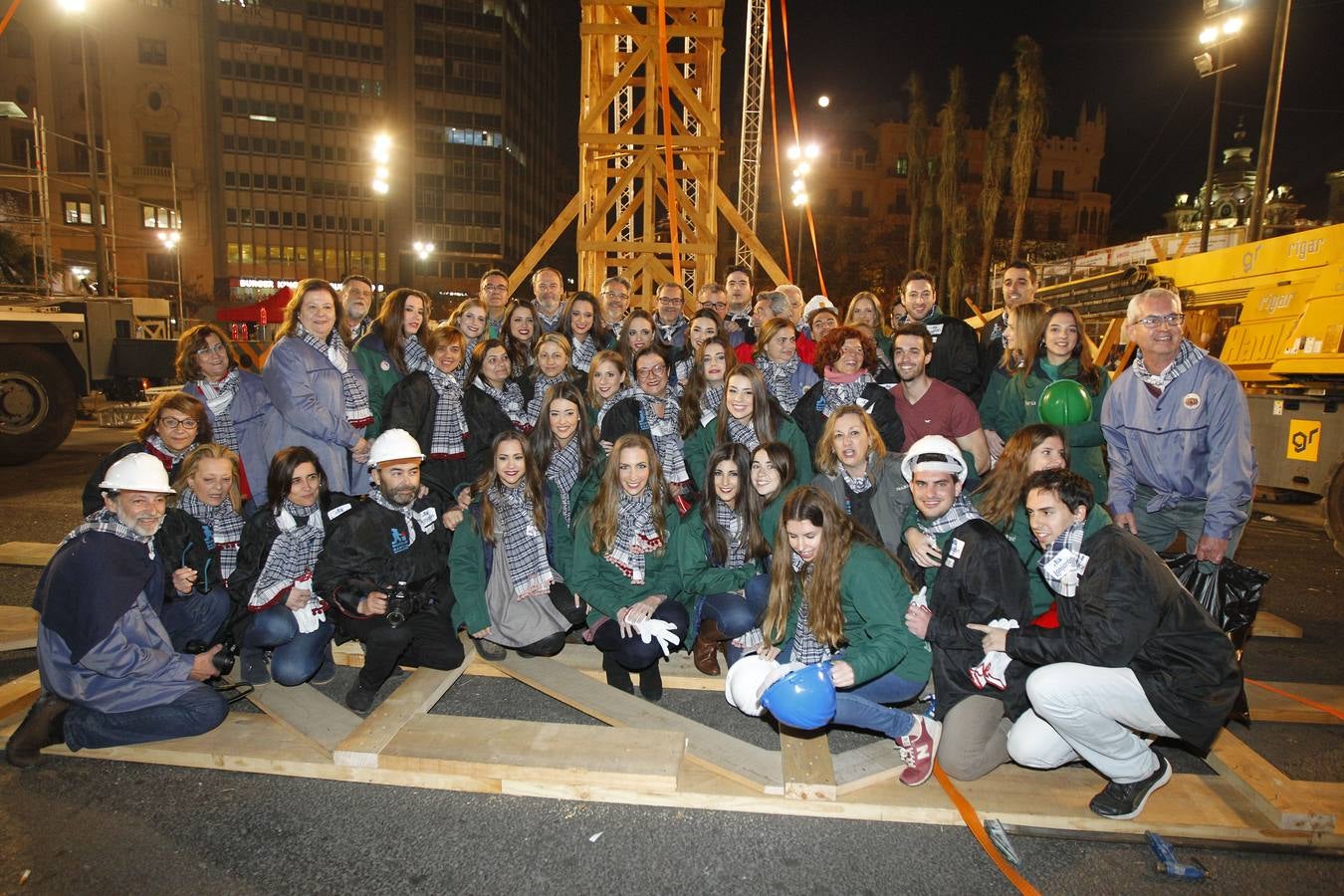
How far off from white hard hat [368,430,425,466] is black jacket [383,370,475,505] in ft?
3.09

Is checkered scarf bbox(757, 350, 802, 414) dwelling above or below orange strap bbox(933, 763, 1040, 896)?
above

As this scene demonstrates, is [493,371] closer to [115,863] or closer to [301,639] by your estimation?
[301,639]

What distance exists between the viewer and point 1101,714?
113 inches

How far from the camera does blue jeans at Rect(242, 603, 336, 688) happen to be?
3.84m

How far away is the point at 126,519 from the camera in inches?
130

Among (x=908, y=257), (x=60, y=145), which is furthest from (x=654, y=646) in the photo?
(x=60, y=145)

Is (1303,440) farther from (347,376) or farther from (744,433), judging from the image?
(347,376)

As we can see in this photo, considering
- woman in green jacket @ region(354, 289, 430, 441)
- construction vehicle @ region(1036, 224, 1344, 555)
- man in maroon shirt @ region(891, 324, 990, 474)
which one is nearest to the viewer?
man in maroon shirt @ region(891, 324, 990, 474)

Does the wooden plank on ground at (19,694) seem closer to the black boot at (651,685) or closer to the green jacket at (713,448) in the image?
the black boot at (651,685)

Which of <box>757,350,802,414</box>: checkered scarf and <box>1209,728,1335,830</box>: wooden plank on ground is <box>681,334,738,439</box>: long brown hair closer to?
<box>757,350,802,414</box>: checkered scarf

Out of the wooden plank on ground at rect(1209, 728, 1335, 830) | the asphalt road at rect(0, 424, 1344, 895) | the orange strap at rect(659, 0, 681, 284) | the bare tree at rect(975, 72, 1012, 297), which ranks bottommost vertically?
the asphalt road at rect(0, 424, 1344, 895)

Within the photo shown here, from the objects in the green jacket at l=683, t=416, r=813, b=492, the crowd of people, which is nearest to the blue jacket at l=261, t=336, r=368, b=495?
the crowd of people

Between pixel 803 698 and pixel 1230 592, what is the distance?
87.6 inches

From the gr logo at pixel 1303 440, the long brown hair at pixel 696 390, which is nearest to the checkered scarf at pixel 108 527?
the long brown hair at pixel 696 390
